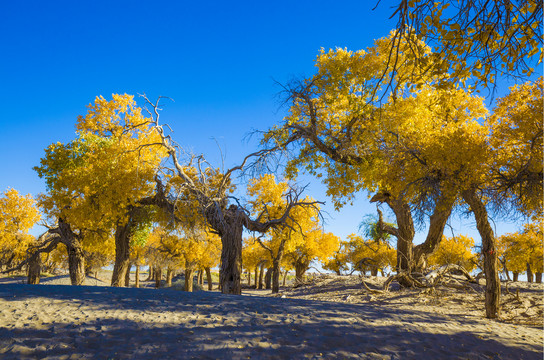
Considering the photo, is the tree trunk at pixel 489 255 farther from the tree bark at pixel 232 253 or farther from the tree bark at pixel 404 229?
the tree bark at pixel 232 253

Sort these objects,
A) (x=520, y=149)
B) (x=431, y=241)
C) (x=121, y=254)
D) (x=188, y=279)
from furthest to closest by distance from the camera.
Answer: (x=188, y=279), (x=121, y=254), (x=431, y=241), (x=520, y=149)

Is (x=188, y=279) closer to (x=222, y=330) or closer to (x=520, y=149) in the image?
(x=222, y=330)

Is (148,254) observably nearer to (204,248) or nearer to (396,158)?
(204,248)

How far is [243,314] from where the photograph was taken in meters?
6.87

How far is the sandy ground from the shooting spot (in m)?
5.21

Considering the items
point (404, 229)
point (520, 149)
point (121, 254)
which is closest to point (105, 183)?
point (121, 254)

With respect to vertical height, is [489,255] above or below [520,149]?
below

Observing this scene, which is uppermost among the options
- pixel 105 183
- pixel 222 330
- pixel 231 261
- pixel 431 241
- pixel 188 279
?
pixel 105 183

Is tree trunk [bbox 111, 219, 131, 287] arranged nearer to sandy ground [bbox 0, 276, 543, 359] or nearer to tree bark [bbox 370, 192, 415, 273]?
sandy ground [bbox 0, 276, 543, 359]

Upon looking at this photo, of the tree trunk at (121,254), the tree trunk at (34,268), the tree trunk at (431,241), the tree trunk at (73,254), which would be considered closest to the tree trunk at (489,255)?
the tree trunk at (431,241)

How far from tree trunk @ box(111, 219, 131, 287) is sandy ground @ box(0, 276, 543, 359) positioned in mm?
9122

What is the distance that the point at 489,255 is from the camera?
10.5 meters

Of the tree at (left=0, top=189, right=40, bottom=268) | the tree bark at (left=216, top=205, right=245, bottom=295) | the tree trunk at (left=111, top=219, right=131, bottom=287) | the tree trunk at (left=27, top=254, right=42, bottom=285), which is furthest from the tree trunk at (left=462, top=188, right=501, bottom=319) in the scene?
the tree at (left=0, top=189, right=40, bottom=268)

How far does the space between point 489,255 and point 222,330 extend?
8594 millimetres
